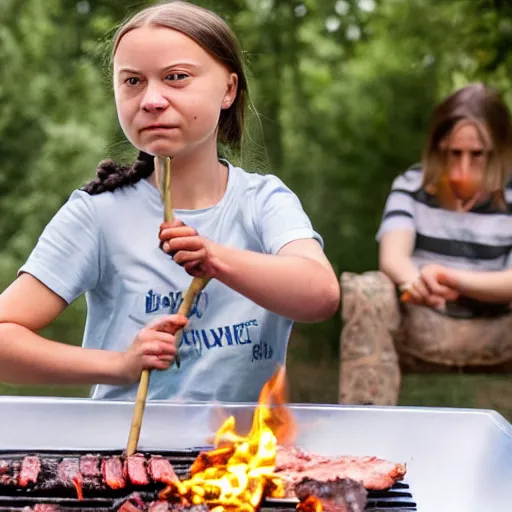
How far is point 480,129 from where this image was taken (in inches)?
96.3

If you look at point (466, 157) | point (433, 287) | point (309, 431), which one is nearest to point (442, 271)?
point (433, 287)

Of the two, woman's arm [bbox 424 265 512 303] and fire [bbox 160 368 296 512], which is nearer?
fire [bbox 160 368 296 512]

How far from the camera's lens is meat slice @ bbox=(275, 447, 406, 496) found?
107cm

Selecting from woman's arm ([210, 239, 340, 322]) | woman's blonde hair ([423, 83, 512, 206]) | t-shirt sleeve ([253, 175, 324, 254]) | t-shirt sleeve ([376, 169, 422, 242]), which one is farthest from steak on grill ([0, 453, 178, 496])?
woman's blonde hair ([423, 83, 512, 206])

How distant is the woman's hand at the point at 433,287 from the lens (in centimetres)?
221

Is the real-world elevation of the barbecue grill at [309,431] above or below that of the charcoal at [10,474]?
above

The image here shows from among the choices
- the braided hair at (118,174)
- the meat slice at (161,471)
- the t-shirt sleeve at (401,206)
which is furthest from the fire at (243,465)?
the t-shirt sleeve at (401,206)

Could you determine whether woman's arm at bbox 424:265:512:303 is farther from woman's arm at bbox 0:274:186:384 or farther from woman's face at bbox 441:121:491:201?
woman's arm at bbox 0:274:186:384

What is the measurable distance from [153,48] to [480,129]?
1534 mm

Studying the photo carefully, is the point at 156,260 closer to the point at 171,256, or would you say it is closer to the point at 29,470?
the point at 171,256

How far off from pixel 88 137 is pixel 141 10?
2.15ft

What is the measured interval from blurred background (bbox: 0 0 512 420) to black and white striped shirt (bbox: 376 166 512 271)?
0.65ft

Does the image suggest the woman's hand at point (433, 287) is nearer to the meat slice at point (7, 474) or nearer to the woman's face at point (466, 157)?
the woman's face at point (466, 157)

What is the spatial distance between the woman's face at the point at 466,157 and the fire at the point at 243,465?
125 cm
